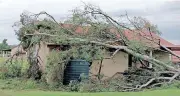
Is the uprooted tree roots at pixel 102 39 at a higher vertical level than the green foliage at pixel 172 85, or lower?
higher

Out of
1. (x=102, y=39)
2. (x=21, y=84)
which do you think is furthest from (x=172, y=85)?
(x=21, y=84)

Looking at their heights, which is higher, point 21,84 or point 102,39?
point 102,39

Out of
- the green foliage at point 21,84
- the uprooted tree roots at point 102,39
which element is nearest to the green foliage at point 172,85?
the uprooted tree roots at point 102,39

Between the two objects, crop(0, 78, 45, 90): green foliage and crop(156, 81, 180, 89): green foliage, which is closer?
crop(156, 81, 180, 89): green foliage

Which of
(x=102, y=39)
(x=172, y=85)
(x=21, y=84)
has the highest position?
(x=102, y=39)

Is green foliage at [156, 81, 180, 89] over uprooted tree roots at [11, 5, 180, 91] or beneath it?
beneath

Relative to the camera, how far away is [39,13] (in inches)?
837

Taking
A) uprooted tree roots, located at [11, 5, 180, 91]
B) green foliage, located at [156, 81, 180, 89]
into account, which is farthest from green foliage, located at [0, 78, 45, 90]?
green foliage, located at [156, 81, 180, 89]

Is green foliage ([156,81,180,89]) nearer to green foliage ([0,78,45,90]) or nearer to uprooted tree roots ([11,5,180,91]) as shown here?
uprooted tree roots ([11,5,180,91])

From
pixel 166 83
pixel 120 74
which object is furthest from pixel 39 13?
pixel 166 83

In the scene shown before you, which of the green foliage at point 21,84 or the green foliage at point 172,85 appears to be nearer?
the green foliage at point 172,85

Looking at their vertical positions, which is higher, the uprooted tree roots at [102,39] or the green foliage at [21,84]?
the uprooted tree roots at [102,39]

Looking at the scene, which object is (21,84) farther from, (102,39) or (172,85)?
(172,85)

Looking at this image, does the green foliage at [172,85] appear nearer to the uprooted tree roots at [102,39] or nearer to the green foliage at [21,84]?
the uprooted tree roots at [102,39]
